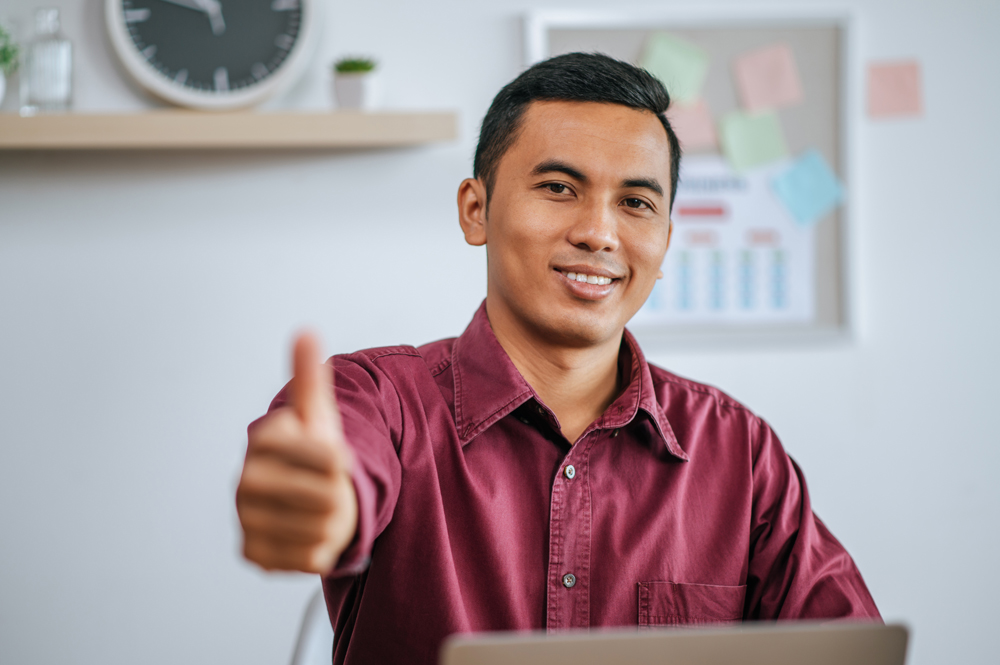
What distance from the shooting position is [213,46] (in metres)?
1.54

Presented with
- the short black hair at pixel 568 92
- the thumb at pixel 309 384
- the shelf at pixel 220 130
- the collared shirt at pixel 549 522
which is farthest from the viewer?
the shelf at pixel 220 130

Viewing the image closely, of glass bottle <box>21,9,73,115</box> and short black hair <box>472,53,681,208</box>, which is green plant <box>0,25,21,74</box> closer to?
glass bottle <box>21,9,73,115</box>

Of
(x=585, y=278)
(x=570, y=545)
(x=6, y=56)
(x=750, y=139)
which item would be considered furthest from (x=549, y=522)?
(x=6, y=56)

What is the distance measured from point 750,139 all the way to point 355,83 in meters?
0.83

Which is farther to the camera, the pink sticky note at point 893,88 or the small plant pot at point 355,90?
the pink sticky note at point 893,88

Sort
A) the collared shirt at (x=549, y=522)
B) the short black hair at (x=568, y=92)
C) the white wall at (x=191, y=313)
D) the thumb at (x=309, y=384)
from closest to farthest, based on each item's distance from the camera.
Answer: the thumb at (x=309, y=384) < the collared shirt at (x=549, y=522) < the short black hair at (x=568, y=92) < the white wall at (x=191, y=313)

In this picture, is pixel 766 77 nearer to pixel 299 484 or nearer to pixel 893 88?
pixel 893 88

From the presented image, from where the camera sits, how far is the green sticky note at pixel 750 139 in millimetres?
1698

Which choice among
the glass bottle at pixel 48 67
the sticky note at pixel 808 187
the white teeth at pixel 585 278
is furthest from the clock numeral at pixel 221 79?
the sticky note at pixel 808 187

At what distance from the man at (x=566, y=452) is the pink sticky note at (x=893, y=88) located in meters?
0.89

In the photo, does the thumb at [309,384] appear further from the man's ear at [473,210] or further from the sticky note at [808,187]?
the sticky note at [808,187]

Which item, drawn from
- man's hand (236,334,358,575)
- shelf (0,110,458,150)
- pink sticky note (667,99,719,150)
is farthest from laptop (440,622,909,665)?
pink sticky note (667,99,719,150)

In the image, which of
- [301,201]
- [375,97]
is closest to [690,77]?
[375,97]

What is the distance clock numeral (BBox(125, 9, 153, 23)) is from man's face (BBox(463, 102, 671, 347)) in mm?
915
